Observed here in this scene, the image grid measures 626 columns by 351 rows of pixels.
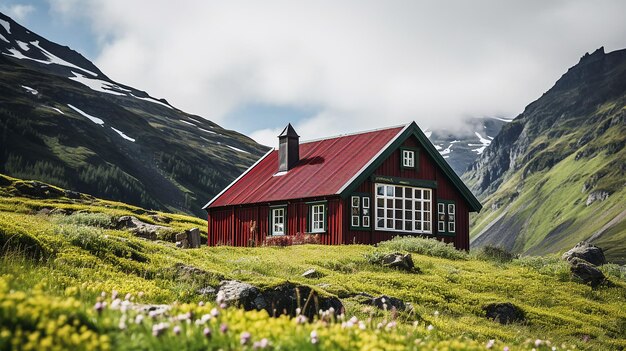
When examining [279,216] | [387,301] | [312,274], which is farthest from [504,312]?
[279,216]

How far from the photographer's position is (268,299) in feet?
51.3

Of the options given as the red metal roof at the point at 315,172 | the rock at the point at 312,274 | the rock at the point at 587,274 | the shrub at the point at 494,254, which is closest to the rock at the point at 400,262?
the rock at the point at 312,274

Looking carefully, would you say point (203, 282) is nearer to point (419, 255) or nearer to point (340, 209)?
point (419, 255)

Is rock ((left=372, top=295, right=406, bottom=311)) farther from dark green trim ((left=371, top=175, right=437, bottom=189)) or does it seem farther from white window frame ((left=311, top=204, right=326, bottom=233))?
dark green trim ((left=371, top=175, right=437, bottom=189))

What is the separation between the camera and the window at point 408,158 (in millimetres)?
43188

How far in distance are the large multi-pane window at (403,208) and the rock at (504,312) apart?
1815 cm

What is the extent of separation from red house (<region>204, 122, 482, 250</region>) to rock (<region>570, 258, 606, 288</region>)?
41.4ft

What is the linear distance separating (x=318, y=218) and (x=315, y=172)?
4.04 m

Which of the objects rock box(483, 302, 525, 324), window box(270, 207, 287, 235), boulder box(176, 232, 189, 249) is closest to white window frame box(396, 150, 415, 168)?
window box(270, 207, 287, 235)

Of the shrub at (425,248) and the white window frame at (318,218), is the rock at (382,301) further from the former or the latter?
the white window frame at (318,218)

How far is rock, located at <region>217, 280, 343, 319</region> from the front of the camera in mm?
15336

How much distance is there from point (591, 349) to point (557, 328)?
264 centimetres

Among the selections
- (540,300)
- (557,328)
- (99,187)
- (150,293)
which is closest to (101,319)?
(150,293)

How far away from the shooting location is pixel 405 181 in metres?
42.9
